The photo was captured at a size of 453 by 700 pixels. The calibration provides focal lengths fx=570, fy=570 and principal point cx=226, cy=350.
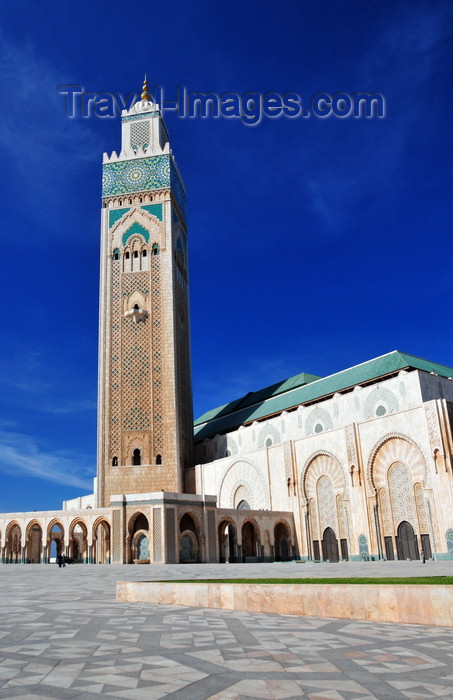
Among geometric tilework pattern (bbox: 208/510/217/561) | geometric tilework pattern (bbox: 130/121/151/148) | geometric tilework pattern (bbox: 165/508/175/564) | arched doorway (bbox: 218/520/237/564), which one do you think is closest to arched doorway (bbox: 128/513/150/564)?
geometric tilework pattern (bbox: 165/508/175/564)

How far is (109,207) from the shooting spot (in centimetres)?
3628

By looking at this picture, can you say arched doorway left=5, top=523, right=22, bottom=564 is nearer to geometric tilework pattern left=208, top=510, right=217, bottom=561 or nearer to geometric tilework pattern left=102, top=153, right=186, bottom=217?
geometric tilework pattern left=208, top=510, right=217, bottom=561

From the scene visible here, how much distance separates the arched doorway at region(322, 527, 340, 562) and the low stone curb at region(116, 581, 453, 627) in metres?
18.7

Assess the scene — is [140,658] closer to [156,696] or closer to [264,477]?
[156,696]

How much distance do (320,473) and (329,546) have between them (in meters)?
3.13

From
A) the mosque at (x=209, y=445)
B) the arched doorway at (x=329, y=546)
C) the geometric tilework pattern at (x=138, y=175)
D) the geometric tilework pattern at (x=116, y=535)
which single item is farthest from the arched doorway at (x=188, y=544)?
the geometric tilework pattern at (x=138, y=175)

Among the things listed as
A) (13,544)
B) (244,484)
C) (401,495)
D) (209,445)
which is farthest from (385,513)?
(13,544)

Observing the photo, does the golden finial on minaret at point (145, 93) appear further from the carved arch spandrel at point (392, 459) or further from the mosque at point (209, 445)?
the carved arch spandrel at point (392, 459)

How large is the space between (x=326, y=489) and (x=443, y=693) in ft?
75.8

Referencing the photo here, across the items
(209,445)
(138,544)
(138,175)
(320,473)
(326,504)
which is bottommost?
(138,544)

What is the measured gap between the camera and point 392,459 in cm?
2223

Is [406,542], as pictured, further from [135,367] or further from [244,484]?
[135,367]

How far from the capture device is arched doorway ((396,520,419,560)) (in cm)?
2089

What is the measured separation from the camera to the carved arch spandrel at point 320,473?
24.5 metres
